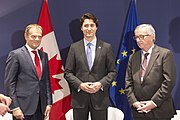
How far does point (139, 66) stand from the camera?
336 cm

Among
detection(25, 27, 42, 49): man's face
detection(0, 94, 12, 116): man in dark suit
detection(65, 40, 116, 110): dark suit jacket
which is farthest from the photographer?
detection(65, 40, 116, 110): dark suit jacket

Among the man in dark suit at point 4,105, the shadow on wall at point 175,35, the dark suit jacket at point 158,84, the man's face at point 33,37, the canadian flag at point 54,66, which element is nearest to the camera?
the man in dark suit at point 4,105

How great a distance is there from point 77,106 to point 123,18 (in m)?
1.48

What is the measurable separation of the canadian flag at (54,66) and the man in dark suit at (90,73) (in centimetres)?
60

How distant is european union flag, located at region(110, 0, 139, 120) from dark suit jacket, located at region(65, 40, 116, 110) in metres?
0.64

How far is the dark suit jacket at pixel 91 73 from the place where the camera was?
3504 mm

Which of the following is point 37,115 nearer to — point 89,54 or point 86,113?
point 86,113


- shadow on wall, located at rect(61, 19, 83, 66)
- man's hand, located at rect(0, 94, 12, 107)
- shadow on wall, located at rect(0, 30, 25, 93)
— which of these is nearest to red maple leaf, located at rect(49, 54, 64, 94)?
shadow on wall, located at rect(61, 19, 83, 66)

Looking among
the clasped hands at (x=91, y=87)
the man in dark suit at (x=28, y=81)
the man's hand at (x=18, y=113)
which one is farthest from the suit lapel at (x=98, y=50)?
the man's hand at (x=18, y=113)

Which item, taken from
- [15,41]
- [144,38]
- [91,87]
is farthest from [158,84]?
[15,41]

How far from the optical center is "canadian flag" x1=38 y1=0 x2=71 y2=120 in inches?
162

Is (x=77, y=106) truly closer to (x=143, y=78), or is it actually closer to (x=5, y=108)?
(x=143, y=78)

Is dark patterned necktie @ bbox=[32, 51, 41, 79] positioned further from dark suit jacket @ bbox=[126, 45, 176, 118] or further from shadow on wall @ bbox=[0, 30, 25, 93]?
dark suit jacket @ bbox=[126, 45, 176, 118]

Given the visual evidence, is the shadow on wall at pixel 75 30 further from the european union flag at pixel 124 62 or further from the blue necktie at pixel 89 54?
the blue necktie at pixel 89 54
